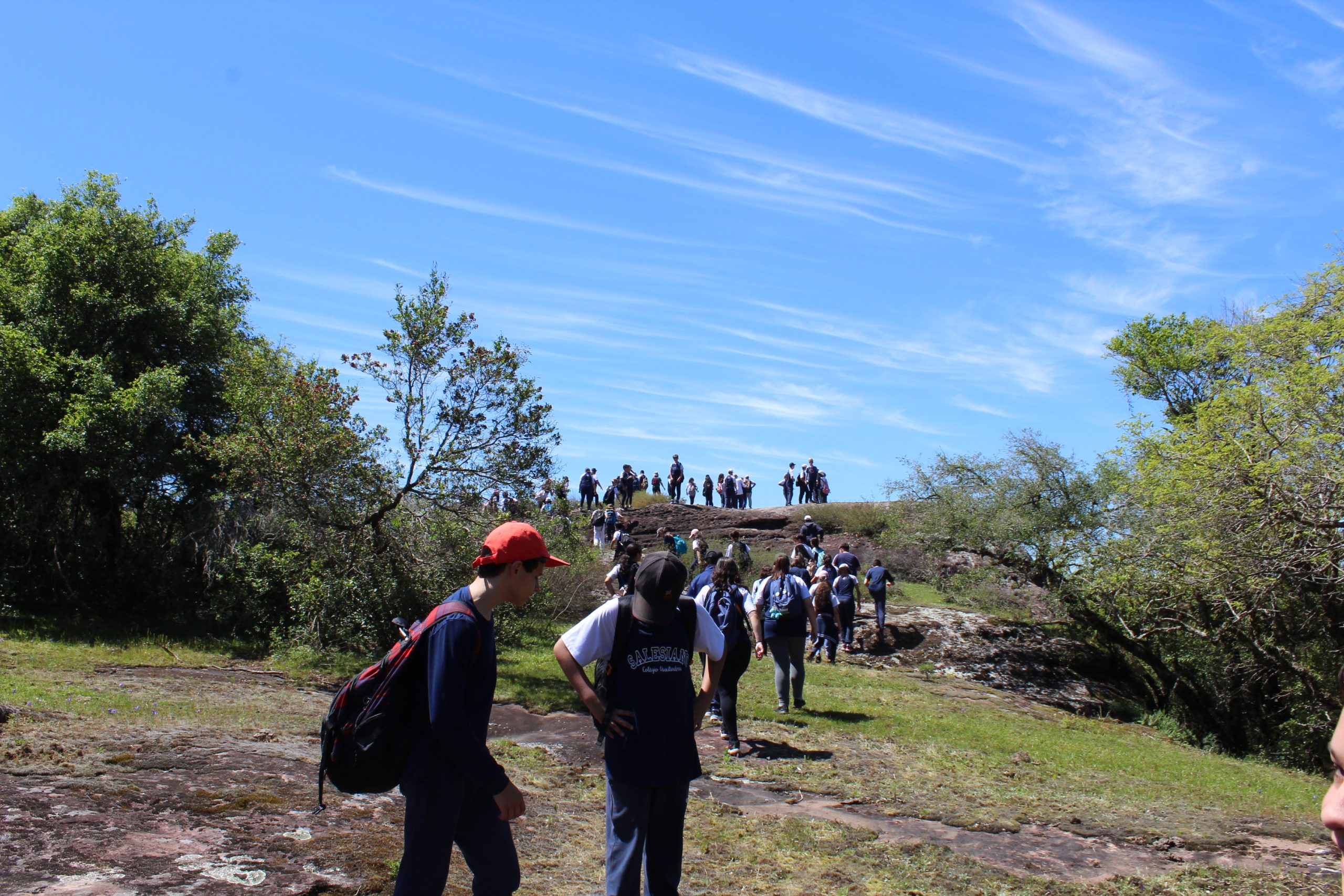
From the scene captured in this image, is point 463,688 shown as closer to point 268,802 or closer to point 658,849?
point 658,849

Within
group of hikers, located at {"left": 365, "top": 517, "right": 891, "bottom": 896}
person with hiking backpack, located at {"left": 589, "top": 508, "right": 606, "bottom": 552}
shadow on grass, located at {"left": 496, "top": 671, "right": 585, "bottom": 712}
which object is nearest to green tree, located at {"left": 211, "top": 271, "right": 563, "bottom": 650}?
shadow on grass, located at {"left": 496, "top": 671, "right": 585, "bottom": 712}

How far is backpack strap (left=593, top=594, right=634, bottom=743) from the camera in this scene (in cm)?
414

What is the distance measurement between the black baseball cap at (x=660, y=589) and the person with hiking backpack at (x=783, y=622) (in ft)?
20.3

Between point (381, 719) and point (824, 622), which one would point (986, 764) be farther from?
point (381, 719)

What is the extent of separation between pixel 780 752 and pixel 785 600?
1875 millimetres

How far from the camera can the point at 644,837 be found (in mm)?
4012

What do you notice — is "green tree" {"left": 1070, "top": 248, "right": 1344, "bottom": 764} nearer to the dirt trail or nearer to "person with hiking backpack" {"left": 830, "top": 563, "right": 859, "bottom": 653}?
"person with hiking backpack" {"left": 830, "top": 563, "right": 859, "bottom": 653}

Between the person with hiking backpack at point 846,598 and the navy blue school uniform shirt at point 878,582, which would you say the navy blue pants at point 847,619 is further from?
the navy blue school uniform shirt at point 878,582

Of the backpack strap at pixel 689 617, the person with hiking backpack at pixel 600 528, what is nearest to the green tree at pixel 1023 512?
the person with hiking backpack at pixel 600 528

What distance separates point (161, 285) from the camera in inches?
733

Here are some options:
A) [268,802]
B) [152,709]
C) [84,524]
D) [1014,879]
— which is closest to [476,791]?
[268,802]

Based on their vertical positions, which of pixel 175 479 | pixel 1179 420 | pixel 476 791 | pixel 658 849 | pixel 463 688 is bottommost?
pixel 658 849

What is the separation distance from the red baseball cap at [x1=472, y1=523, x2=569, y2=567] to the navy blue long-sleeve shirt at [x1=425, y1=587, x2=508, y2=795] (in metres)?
0.19

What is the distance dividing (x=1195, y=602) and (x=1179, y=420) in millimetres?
4222
